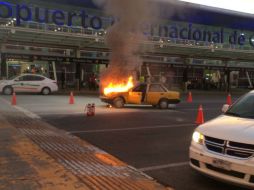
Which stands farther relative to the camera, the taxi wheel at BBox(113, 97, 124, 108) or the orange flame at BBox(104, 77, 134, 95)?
the orange flame at BBox(104, 77, 134, 95)

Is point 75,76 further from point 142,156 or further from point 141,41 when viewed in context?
point 142,156

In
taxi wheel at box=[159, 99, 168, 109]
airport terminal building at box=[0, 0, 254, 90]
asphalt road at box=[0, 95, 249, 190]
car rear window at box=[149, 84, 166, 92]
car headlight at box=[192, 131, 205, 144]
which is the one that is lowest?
asphalt road at box=[0, 95, 249, 190]

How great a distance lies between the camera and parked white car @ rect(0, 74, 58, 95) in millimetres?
25641

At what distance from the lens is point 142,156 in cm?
809

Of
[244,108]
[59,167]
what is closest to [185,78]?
[244,108]

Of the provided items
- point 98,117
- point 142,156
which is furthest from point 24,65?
point 142,156

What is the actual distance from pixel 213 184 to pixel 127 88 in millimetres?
12881

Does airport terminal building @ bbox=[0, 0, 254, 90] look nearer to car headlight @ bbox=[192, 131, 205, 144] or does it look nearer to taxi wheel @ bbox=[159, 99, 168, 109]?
taxi wheel @ bbox=[159, 99, 168, 109]

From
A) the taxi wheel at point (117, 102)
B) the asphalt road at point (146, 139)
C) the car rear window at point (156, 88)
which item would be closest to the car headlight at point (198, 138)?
the asphalt road at point (146, 139)

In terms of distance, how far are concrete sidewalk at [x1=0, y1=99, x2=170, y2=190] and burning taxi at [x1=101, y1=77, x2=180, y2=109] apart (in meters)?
8.51

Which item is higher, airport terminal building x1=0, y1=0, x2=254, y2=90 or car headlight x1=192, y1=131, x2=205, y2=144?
airport terminal building x1=0, y1=0, x2=254, y2=90

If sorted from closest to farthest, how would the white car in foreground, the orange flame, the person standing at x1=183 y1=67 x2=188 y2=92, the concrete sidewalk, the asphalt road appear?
the white car in foreground → the concrete sidewalk → the asphalt road → the orange flame → the person standing at x1=183 y1=67 x2=188 y2=92

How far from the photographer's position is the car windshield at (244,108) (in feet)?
22.1

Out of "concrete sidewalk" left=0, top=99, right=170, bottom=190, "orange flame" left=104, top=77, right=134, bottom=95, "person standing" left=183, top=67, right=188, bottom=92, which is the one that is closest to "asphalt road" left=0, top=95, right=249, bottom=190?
"concrete sidewalk" left=0, top=99, right=170, bottom=190
